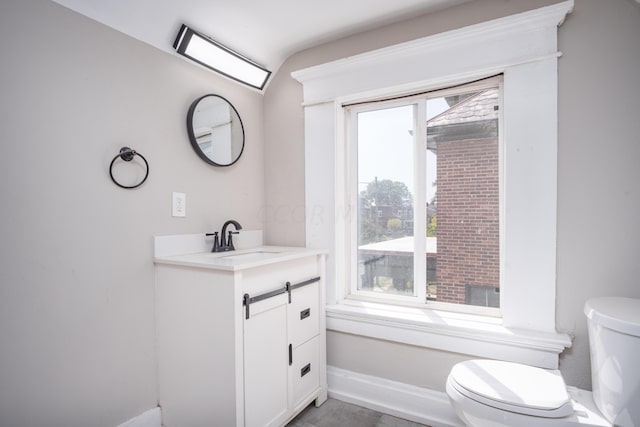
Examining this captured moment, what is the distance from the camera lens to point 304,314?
1873 millimetres

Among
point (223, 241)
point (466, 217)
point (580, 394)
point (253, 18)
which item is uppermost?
point (253, 18)

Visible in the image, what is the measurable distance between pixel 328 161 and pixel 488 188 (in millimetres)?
972

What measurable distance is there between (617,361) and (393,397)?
110 cm

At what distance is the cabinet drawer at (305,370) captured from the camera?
1783 mm

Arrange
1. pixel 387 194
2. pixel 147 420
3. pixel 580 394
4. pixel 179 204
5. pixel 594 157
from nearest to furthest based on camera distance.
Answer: pixel 580 394
pixel 594 157
pixel 147 420
pixel 179 204
pixel 387 194

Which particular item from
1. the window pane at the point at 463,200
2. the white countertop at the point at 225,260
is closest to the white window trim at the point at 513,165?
the window pane at the point at 463,200

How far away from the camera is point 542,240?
1592 mm

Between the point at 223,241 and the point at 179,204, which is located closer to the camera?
the point at 179,204

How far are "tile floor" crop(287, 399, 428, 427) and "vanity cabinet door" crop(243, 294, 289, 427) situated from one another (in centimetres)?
20

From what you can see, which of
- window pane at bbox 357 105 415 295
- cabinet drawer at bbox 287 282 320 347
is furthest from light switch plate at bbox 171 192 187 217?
window pane at bbox 357 105 415 295

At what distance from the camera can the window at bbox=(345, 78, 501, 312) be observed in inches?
73.4

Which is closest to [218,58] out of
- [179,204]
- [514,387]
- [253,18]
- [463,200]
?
[253,18]

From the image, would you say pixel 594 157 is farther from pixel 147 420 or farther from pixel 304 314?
pixel 147 420

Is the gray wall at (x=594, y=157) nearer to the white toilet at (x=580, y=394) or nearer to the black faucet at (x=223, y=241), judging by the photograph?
the white toilet at (x=580, y=394)
